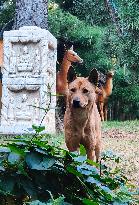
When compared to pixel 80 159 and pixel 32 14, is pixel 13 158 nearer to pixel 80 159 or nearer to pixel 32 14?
pixel 80 159

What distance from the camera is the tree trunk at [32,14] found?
1234cm

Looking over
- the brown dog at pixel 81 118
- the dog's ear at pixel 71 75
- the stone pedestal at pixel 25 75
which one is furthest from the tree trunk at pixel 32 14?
the brown dog at pixel 81 118

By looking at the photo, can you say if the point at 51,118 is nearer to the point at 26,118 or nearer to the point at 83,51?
the point at 26,118

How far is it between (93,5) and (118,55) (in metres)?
2.56

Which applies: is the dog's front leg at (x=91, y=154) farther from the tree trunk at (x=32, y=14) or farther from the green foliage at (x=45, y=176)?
the tree trunk at (x=32, y=14)

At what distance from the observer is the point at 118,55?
19.9 metres

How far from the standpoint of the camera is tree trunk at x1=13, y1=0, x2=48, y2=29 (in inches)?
486

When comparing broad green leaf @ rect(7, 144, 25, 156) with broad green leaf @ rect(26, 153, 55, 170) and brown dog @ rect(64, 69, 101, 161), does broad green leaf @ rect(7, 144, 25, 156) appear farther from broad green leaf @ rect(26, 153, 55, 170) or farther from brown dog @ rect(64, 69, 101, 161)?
brown dog @ rect(64, 69, 101, 161)

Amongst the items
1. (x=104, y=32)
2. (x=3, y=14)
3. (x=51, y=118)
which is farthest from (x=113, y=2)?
(x=51, y=118)

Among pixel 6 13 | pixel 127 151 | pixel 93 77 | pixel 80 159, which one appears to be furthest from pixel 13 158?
pixel 6 13

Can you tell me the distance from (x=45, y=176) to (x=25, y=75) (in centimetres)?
922

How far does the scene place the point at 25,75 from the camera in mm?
11344

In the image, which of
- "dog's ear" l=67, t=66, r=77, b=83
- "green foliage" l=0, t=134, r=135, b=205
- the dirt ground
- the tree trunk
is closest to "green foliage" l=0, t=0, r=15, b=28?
the tree trunk

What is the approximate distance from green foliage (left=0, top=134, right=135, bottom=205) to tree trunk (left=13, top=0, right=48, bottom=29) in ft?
33.8
